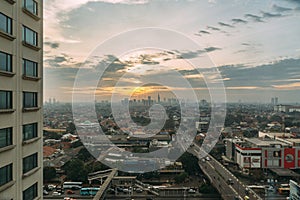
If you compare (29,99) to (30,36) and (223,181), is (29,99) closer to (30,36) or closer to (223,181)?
(30,36)

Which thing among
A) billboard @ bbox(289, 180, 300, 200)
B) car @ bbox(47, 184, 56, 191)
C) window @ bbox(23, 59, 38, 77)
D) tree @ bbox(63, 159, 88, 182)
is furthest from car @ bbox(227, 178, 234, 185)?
window @ bbox(23, 59, 38, 77)

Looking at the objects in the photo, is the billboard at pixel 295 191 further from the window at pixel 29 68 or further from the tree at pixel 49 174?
the tree at pixel 49 174

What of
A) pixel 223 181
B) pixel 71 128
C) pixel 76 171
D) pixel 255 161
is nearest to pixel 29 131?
pixel 76 171

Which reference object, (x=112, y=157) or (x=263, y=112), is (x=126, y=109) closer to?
(x=112, y=157)

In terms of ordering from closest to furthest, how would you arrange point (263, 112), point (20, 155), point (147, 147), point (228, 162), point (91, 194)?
1. point (20, 155)
2. point (91, 194)
3. point (147, 147)
4. point (228, 162)
5. point (263, 112)

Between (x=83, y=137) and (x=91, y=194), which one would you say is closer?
(x=91, y=194)

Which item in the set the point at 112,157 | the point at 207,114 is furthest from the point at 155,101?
the point at 207,114

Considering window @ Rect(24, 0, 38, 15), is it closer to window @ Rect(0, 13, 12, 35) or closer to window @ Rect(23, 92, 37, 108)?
window @ Rect(0, 13, 12, 35)
